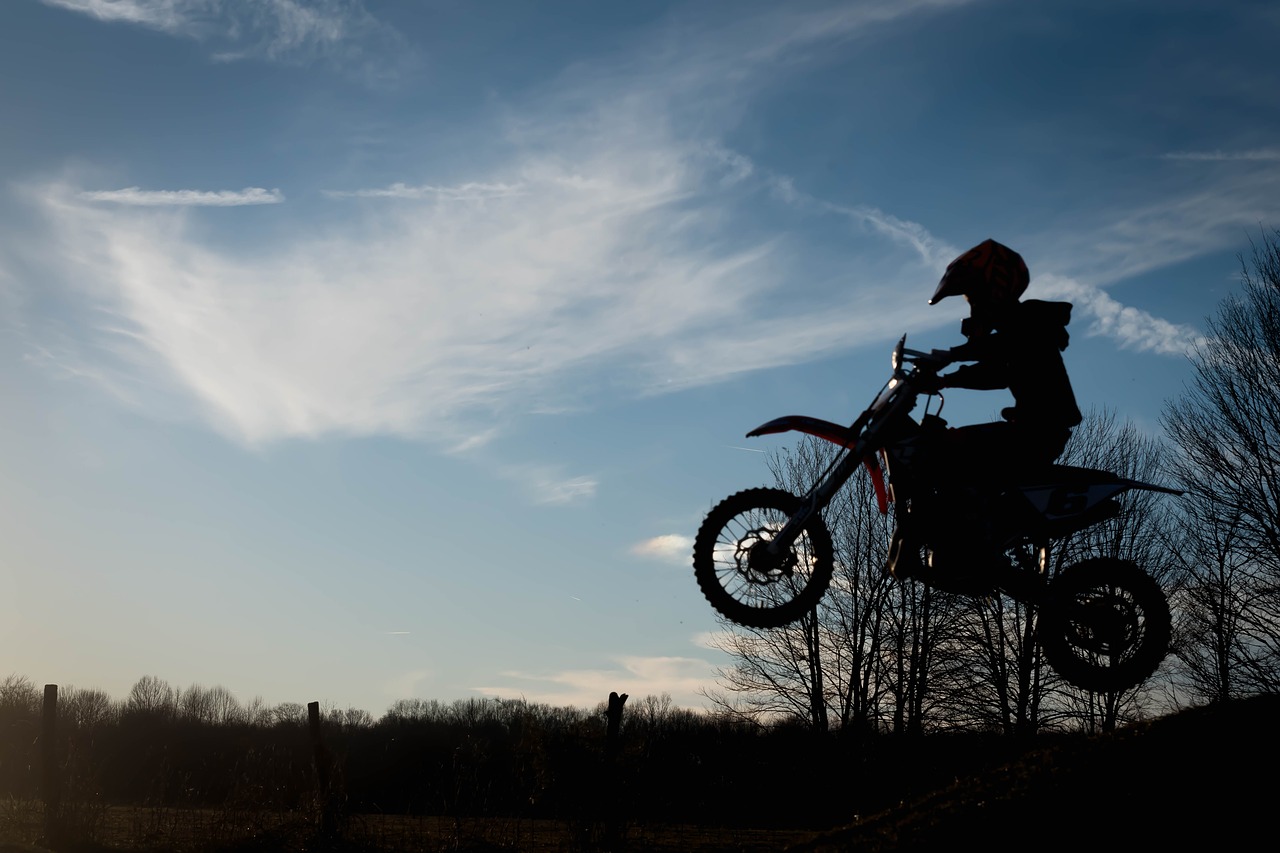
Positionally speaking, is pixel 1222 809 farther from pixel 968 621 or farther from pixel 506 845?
pixel 968 621

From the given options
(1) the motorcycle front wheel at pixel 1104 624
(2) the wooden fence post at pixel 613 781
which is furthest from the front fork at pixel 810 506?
(2) the wooden fence post at pixel 613 781

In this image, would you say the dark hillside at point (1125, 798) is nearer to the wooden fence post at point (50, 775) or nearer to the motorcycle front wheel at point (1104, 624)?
the motorcycle front wheel at point (1104, 624)

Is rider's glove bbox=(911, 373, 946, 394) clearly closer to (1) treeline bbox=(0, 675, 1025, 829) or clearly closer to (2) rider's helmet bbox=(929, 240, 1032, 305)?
(2) rider's helmet bbox=(929, 240, 1032, 305)

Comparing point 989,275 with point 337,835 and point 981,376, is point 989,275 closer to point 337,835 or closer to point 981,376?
point 981,376

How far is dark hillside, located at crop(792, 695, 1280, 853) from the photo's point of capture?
7.50m

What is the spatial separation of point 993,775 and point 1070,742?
87 centimetres

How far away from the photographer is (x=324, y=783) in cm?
1783

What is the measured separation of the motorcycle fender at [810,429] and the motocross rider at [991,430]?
0.64 metres

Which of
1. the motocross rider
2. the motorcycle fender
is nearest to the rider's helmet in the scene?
the motocross rider

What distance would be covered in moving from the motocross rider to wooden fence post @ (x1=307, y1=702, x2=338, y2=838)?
13750 mm

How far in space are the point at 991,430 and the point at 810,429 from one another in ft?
4.49

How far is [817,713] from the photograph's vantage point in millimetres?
34188

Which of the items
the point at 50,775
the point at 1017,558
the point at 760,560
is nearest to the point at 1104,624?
the point at 1017,558

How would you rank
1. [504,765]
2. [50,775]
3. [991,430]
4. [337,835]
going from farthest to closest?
1. [504,765]
2. [50,775]
3. [337,835]
4. [991,430]
